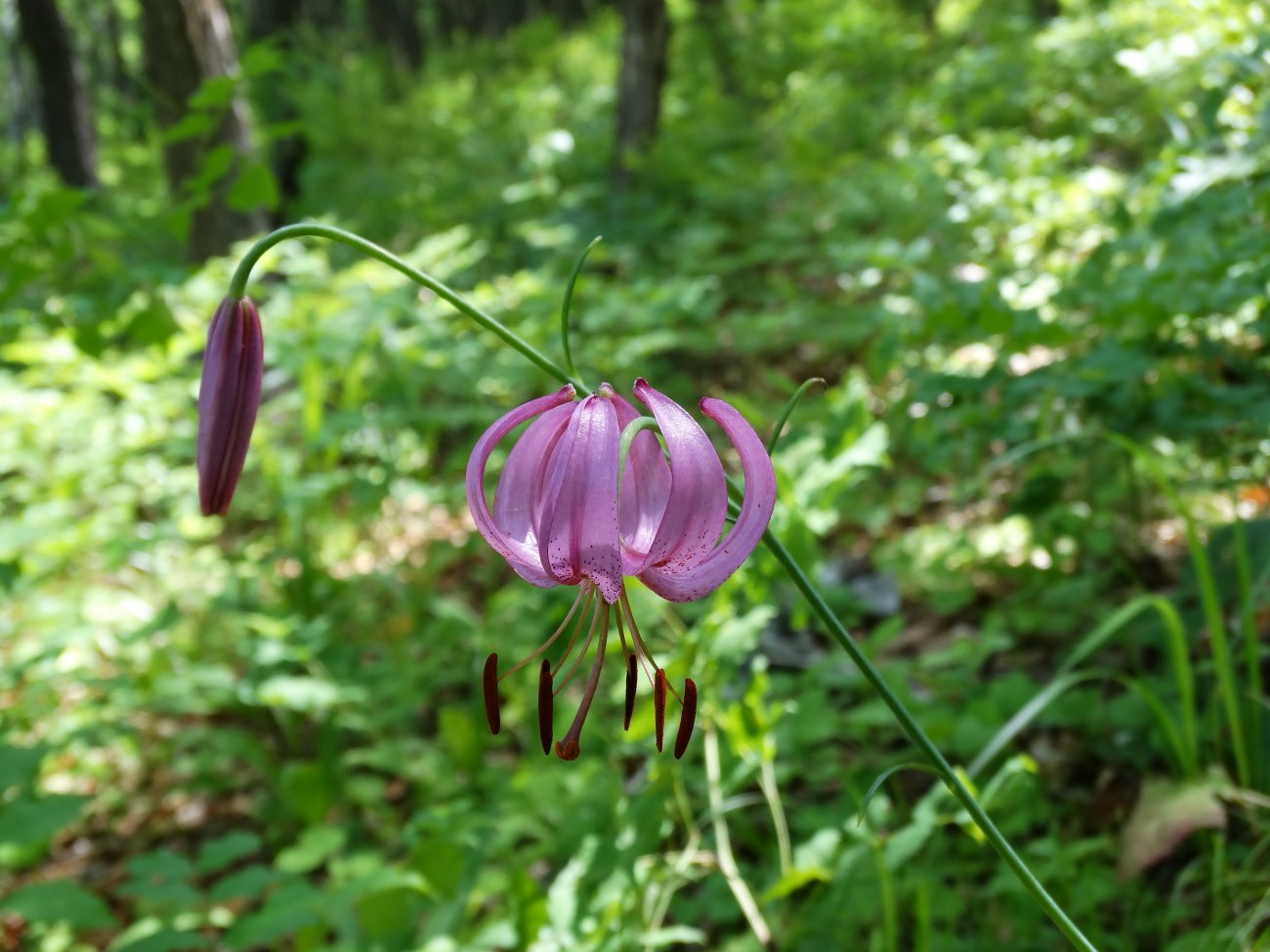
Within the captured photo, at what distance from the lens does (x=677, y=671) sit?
1.39 meters

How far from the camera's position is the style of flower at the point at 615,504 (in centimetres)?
68

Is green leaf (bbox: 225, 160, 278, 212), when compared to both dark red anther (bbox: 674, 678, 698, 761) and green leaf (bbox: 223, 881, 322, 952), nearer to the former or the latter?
green leaf (bbox: 223, 881, 322, 952)

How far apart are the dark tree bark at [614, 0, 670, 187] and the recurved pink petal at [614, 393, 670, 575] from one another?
463cm

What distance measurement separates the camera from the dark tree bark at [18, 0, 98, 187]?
8906mm

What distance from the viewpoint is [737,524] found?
2.36 ft

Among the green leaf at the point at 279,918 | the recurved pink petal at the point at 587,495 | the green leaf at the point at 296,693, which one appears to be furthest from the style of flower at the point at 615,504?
the green leaf at the point at 296,693

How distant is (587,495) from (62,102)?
34.1 ft

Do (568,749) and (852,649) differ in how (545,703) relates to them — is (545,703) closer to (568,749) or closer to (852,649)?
(568,749)

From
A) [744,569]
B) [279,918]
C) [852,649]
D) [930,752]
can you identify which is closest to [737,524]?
[852,649]

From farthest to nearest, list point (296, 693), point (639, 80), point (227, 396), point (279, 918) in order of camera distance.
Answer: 1. point (639, 80)
2. point (296, 693)
3. point (279, 918)
4. point (227, 396)

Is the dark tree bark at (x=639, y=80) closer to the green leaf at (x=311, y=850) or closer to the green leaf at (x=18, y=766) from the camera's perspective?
the green leaf at (x=311, y=850)

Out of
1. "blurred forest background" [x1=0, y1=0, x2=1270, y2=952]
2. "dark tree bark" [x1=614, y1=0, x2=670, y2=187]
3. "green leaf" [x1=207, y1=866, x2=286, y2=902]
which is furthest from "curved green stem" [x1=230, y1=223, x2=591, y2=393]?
"dark tree bark" [x1=614, y1=0, x2=670, y2=187]

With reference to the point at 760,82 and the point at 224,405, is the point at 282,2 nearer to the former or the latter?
the point at 760,82

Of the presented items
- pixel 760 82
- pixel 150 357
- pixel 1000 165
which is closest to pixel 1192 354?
pixel 1000 165
